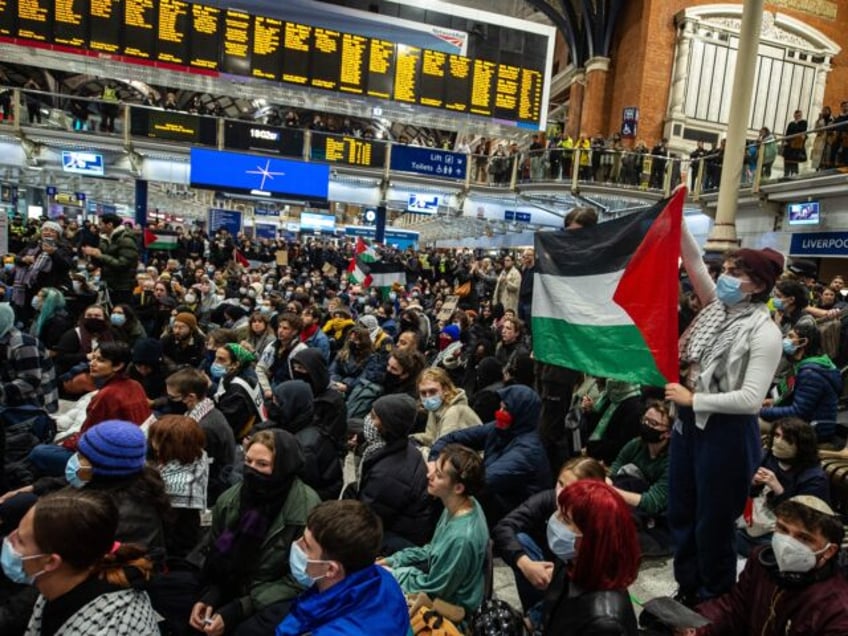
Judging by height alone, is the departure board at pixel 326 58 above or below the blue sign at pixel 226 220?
above

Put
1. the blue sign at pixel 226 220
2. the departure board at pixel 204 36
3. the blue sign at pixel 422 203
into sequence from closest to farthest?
1. the departure board at pixel 204 36
2. the blue sign at pixel 422 203
3. the blue sign at pixel 226 220

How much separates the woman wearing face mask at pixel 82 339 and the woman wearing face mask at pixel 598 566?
18.3ft

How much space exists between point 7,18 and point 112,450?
1503cm

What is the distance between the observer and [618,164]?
15273mm

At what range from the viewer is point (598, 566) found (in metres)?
1.94

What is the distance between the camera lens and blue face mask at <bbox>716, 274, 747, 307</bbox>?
2691 millimetres

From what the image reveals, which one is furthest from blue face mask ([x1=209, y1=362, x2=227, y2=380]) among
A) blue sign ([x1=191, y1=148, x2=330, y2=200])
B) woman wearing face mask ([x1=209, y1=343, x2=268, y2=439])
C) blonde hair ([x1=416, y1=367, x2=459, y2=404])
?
blue sign ([x1=191, y1=148, x2=330, y2=200])

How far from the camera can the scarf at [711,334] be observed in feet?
8.86

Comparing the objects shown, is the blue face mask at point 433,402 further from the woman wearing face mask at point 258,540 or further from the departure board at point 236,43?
the departure board at point 236,43

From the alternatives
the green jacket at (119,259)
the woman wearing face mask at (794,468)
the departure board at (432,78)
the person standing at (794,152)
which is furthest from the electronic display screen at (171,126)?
the woman wearing face mask at (794,468)

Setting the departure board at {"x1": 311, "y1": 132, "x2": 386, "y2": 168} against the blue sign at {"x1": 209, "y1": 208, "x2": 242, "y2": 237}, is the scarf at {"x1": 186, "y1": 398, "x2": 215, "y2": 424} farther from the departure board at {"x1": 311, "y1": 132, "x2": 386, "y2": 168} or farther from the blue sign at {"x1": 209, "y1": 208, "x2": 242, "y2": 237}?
the blue sign at {"x1": 209, "y1": 208, "x2": 242, "y2": 237}

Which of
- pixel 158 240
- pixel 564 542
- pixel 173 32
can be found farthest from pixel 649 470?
pixel 173 32

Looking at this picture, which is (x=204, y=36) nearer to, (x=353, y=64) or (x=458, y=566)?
(x=353, y=64)

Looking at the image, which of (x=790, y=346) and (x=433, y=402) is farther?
(x=790, y=346)
